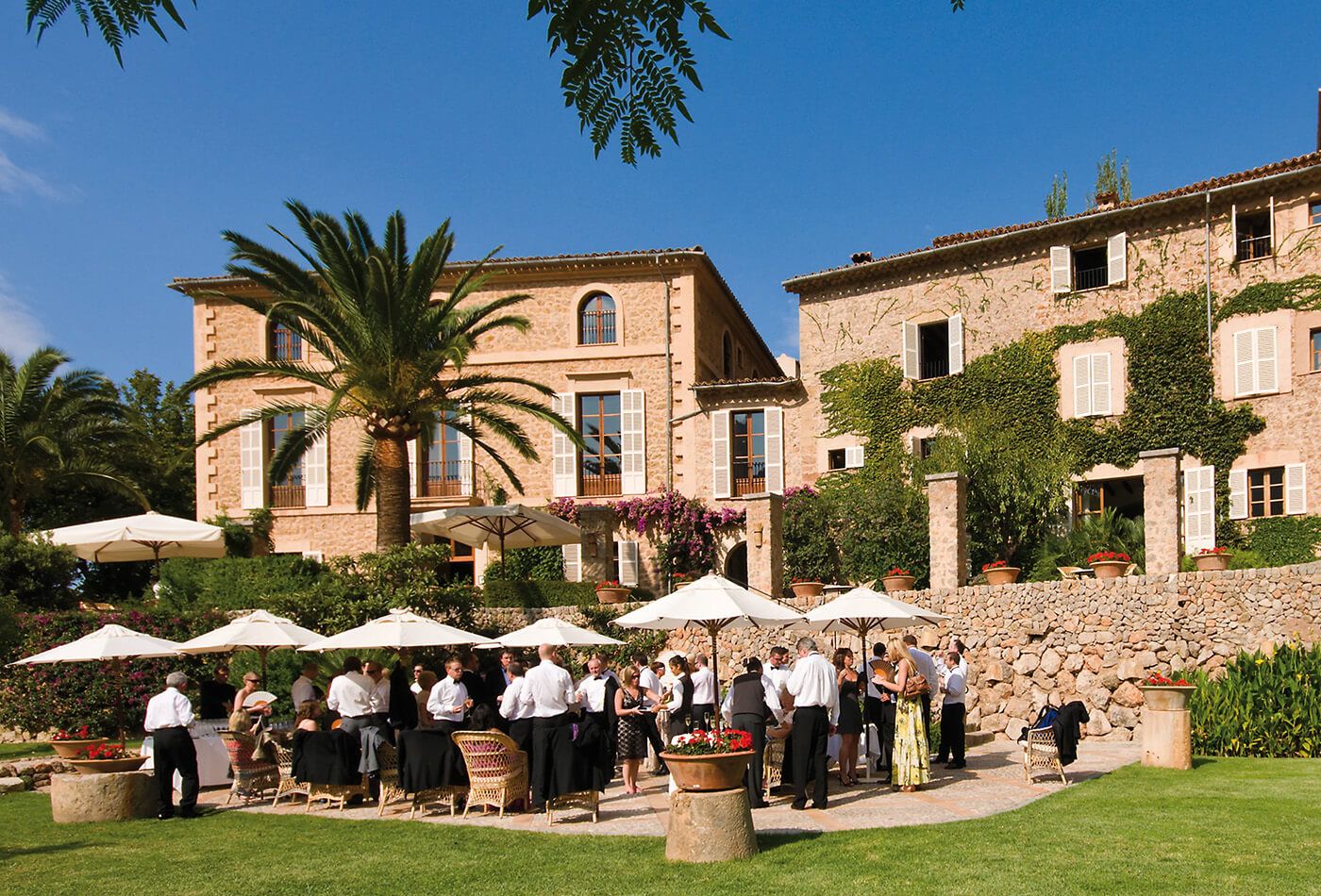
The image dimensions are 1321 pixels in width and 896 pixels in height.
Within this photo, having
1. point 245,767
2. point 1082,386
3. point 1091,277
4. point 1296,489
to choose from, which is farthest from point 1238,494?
point 245,767

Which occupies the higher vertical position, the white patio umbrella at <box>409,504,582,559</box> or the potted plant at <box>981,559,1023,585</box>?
the white patio umbrella at <box>409,504,582,559</box>

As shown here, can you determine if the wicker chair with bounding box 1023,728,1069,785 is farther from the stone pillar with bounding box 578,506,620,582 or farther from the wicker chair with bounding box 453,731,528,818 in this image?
the stone pillar with bounding box 578,506,620,582

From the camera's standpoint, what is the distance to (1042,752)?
11438mm

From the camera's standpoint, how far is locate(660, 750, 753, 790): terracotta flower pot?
800cm

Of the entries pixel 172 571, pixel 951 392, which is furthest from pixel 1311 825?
pixel 172 571

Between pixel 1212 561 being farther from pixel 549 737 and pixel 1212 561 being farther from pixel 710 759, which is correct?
pixel 710 759

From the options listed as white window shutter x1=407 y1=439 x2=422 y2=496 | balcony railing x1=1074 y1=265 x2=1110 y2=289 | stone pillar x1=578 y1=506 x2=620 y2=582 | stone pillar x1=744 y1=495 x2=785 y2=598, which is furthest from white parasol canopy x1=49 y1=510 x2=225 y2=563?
balcony railing x1=1074 y1=265 x2=1110 y2=289

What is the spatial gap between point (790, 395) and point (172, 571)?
47.2ft

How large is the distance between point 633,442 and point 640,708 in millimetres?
16144

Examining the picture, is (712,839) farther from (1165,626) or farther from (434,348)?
(434,348)

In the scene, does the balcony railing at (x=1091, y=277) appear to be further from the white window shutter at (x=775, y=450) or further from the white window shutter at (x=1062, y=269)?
the white window shutter at (x=775, y=450)

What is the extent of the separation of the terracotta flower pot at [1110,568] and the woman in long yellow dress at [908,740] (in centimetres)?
754

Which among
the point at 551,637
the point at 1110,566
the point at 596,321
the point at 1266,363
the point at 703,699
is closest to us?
the point at 551,637

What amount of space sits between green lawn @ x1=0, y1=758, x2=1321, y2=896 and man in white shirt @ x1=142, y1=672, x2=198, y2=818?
42cm
